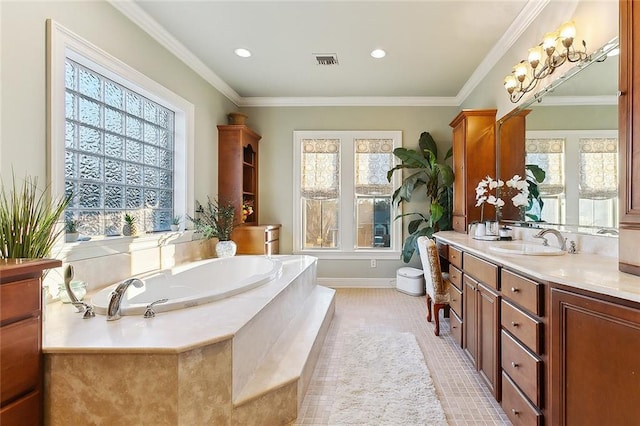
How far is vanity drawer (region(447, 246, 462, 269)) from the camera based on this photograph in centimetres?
254

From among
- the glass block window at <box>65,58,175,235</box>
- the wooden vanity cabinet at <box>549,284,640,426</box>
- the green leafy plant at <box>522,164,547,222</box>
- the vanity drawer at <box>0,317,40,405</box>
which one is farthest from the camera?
the green leafy plant at <box>522,164,547,222</box>

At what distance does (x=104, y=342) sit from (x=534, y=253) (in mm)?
2296

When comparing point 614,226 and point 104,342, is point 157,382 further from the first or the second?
point 614,226

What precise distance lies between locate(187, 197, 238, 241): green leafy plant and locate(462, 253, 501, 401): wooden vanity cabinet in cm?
257

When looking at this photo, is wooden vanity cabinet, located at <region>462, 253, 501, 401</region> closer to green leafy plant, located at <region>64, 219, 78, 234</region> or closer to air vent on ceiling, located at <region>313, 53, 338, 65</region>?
air vent on ceiling, located at <region>313, 53, 338, 65</region>

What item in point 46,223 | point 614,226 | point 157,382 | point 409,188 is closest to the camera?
point 157,382

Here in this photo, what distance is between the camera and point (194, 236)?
11.6ft

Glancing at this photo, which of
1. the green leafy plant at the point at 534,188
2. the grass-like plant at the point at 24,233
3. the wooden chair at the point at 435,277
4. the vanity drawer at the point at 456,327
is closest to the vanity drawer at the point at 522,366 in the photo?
the vanity drawer at the point at 456,327

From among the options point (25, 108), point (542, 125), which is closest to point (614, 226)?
point (542, 125)

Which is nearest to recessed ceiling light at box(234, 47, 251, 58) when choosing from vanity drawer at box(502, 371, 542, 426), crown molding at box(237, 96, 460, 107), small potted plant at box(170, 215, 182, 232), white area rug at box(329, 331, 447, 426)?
crown molding at box(237, 96, 460, 107)

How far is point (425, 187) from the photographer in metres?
4.60

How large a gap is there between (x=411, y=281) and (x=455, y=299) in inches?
65.0

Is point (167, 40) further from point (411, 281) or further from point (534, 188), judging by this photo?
point (411, 281)

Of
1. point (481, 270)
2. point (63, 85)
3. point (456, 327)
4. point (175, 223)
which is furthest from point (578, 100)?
point (175, 223)
